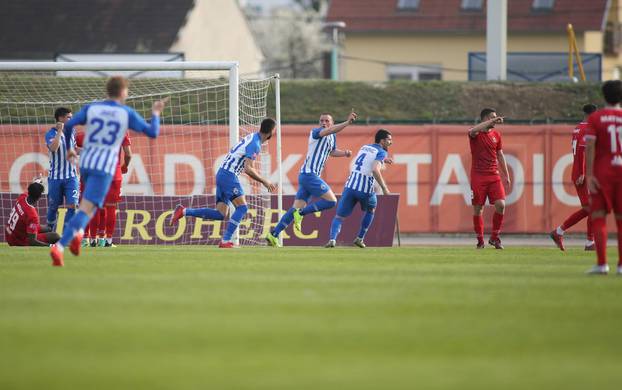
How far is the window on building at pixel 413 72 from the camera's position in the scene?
162 feet

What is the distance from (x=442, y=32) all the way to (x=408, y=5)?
248 cm

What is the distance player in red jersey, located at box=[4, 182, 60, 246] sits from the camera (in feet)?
55.8

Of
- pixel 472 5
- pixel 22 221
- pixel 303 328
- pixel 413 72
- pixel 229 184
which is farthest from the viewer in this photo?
pixel 472 5

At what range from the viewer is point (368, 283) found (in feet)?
34.9

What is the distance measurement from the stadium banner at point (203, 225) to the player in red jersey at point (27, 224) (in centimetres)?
420

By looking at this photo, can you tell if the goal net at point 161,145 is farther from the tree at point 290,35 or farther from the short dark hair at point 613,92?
the tree at point 290,35

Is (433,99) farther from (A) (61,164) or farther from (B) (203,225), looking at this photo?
(A) (61,164)

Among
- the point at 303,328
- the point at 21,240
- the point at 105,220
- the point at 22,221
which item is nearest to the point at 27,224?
the point at 22,221

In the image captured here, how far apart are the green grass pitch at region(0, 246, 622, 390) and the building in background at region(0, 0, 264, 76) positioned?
31379mm

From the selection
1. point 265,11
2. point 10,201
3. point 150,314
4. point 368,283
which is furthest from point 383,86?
point 265,11

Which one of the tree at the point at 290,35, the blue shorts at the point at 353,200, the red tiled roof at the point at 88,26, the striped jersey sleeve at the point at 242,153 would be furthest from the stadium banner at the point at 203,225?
the tree at the point at 290,35

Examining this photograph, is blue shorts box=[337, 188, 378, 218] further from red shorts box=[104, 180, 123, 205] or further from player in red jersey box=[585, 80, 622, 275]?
player in red jersey box=[585, 80, 622, 275]

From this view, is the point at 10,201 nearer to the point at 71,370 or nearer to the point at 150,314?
the point at 150,314

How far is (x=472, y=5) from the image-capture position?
5109 centimetres
